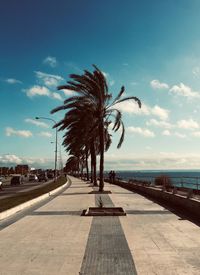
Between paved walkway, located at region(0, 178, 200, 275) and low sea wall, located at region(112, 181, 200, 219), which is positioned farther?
low sea wall, located at region(112, 181, 200, 219)

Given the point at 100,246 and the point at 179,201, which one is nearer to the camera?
the point at 100,246

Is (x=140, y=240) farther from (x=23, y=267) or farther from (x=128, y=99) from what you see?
(x=128, y=99)

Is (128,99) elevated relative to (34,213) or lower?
elevated

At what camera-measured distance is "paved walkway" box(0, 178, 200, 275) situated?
6.66 m

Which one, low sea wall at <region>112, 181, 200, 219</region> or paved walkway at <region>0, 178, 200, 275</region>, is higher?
low sea wall at <region>112, 181, 200, 219</region>

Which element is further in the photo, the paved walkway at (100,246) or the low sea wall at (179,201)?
the low sea wall at (179,201)

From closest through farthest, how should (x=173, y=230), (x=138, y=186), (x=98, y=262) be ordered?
1. (x=98, y=262)
2. (x=173, y=230)
3. (x=138, y=186)

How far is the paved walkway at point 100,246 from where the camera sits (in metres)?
6.66

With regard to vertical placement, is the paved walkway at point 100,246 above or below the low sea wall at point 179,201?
below

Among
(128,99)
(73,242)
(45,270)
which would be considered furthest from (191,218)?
(128,99)

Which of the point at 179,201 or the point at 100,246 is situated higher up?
the point at 179,201

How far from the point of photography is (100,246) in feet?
28.0

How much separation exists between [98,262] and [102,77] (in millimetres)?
22216

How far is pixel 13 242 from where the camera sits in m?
9.01
